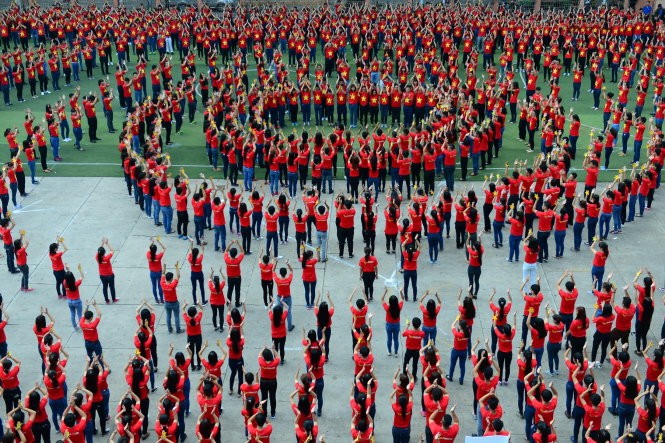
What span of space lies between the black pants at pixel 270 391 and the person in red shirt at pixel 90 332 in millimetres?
3437

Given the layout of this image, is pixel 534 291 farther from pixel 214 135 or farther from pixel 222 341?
pixel 214 135

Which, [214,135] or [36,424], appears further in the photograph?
[214,135]

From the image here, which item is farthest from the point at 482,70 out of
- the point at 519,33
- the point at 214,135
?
the point at 214,135

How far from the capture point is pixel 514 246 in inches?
805

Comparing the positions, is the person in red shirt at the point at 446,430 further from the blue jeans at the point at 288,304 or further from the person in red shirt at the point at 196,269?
the person in red shirt at the point at 196,269

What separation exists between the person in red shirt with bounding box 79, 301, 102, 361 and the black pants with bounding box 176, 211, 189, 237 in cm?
604

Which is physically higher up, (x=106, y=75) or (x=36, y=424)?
(x=106, y=75)

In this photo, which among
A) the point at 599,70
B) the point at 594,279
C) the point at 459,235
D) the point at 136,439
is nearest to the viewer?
the point at 136,439

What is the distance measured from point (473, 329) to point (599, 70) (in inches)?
866

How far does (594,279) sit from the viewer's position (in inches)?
746

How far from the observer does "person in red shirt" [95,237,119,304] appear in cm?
1786

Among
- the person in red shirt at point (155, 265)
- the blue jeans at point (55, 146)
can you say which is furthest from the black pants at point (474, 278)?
the blue jeans at point (55, 146)

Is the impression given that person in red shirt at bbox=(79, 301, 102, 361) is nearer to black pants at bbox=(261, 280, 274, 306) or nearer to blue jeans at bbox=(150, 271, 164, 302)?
blue jeans at bbox=(150, 271, 164, 302)

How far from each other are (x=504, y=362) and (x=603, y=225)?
26.2 ft
